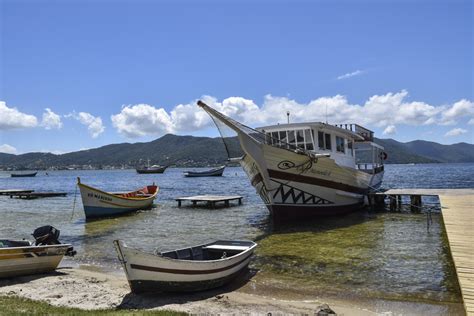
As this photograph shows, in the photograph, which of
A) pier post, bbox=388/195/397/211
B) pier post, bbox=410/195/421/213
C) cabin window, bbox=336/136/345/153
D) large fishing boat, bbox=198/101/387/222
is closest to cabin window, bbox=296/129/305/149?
large fishing boat, bbox=198/101/387/222

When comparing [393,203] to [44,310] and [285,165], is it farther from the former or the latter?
[44,310]

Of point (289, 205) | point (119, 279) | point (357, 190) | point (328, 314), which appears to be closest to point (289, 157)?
point (289, 205)

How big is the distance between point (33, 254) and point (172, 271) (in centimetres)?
503

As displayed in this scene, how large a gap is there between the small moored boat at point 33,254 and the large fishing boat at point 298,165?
8.14 metres

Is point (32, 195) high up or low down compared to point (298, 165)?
down

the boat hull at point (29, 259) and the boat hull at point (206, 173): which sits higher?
the boat hull at point (206, 173)

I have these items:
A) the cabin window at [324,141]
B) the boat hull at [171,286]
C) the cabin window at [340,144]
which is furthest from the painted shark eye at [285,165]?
the boat hull at [171,286]

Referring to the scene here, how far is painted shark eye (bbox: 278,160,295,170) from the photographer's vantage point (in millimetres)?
20562

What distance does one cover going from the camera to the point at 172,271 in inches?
376

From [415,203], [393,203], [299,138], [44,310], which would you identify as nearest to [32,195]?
[299,138]

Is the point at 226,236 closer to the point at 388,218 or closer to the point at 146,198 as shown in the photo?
the point at 388,218

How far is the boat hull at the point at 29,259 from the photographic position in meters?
11.3

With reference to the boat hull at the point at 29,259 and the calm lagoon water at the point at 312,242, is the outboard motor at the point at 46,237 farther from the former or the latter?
the calm lagoon water at the point at 312,242

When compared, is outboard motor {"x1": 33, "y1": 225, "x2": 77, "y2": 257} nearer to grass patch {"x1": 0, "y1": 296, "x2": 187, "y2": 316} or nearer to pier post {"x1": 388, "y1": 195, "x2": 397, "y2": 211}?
grass patch {"x1": 0, "y1": 296, "x2": 187, "y2": 316}
